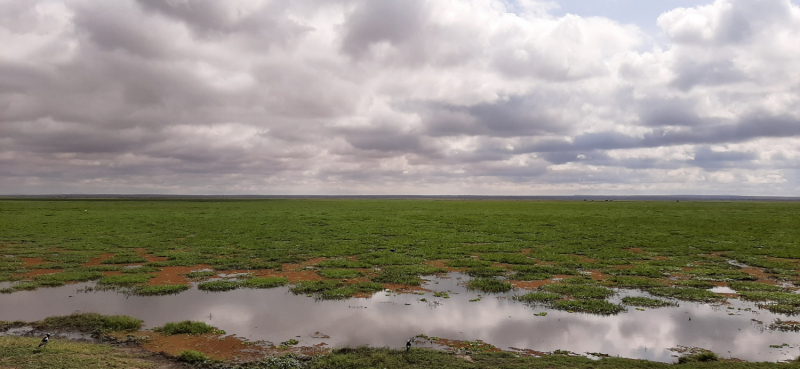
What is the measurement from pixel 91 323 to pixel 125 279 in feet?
25.8

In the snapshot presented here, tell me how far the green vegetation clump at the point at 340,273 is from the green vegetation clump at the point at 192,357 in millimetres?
11119

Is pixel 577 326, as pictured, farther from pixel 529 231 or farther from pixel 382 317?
pixel 529 231

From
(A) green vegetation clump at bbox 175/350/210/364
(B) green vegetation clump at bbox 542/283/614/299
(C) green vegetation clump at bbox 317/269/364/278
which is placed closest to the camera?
(A) green vegetation clump at bbox 175/350/210/364

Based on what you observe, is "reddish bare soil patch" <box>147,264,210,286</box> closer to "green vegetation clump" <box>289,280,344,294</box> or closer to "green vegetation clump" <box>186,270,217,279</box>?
"green vegetation clump" <box>186,270,217,279</box>

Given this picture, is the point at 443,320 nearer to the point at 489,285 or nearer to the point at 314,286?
the point at 489,285

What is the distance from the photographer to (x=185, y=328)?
13555 millimetres

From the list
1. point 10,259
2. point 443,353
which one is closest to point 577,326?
point 443,353

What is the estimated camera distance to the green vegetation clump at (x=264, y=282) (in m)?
20.4

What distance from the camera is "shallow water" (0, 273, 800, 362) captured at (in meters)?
12.8

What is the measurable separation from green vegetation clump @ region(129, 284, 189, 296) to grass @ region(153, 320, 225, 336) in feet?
19.1

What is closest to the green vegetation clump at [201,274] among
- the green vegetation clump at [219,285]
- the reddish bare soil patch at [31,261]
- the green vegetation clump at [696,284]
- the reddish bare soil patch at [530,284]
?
the green vegetation clump at [219,285]

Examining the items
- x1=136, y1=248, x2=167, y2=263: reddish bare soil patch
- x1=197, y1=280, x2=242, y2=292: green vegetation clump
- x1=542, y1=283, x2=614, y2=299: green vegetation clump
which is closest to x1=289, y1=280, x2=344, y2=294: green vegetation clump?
x1=197, y1=280, x2=242, y2=292: green vegetation clump

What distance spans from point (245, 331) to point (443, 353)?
7.12 meters

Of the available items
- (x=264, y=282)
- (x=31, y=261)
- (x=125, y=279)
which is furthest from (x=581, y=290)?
(x=31, y=261)
